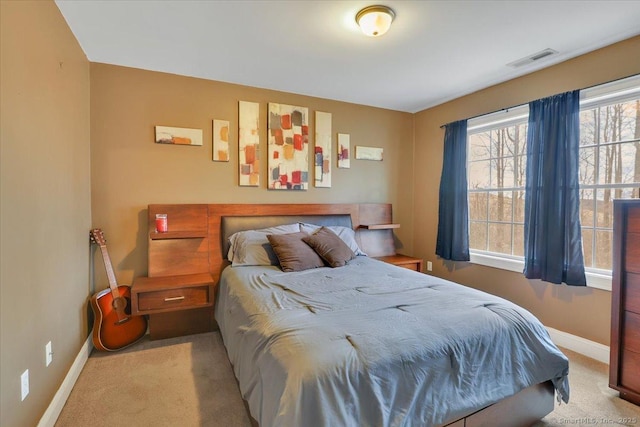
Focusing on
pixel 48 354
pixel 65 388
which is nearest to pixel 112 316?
pixel 65 388

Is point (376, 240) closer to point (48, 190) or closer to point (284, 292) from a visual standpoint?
point (284, 292)

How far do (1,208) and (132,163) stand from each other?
5.56ft

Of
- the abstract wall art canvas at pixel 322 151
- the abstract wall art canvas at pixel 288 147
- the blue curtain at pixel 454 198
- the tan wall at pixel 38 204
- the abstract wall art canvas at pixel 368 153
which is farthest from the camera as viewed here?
the abstract wall art canvas at pixel 368 153

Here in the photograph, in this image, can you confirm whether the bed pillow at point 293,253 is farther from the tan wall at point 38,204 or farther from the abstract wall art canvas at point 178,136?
the tan wall at point 38,204

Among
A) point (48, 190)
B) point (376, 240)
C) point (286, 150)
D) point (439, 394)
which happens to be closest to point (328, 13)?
point (286, 150)

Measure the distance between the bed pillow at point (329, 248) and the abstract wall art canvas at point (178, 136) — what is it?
150cm

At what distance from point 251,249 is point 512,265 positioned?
8.60ft

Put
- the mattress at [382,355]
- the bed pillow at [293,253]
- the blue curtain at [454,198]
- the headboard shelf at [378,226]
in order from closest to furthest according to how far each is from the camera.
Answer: the mattress at [382,355] < the bed pillow at [293,253] < the blue curtain at [454,198] < the headboard shelf at [378,226]

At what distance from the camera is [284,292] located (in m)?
2.04

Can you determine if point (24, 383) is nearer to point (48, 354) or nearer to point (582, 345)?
point (48, 354)

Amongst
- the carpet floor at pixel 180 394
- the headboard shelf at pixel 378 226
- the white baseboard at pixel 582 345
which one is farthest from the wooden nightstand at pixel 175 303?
the white baseboard at pixel 582 345

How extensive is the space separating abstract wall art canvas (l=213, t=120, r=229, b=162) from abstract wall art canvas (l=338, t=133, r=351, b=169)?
1.36 meters

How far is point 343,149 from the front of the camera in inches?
151

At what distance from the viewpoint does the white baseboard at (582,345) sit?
2.46m
